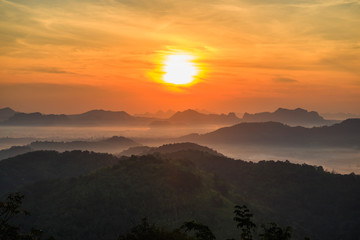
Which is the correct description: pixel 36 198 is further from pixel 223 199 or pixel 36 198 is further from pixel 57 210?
pixel 223 199

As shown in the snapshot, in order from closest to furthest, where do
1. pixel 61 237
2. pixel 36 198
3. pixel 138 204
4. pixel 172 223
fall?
pixel 61 237, pixel 172 223, pixel 138 204, pixel 36 198

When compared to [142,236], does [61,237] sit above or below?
below

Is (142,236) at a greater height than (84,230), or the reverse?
(142,236)

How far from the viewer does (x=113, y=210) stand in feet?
582

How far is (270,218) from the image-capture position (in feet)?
619

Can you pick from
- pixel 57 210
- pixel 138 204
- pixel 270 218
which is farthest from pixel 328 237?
pixel 57 210

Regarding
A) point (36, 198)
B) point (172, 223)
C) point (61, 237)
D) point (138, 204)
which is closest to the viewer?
point (61, 237)

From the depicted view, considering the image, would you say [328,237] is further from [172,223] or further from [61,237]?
[61,237]

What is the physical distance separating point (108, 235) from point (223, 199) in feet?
208

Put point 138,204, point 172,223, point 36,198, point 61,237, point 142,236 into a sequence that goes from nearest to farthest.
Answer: point 142,236 < point 61,237 < point 172,223 < point 138,204 < point 36,198

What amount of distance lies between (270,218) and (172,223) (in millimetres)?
54278

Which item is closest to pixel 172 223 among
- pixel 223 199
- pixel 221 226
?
pixel 221 226

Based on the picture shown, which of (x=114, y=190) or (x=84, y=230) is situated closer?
(x=84, y=230)

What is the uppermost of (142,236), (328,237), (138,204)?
(142,236)
